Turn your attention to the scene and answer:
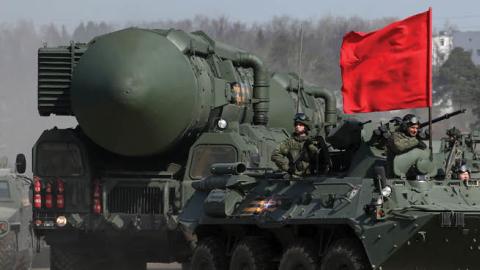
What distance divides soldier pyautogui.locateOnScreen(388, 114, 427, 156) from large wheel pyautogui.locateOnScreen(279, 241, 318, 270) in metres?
1.49

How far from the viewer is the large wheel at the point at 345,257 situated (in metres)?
16.3

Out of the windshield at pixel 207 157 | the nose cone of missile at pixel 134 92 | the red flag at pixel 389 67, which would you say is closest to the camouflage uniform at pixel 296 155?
the red flag at pixel 389 67

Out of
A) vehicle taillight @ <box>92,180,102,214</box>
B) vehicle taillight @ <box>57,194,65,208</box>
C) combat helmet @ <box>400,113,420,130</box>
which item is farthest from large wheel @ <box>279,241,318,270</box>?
vehicle taillight @ <box>57,194,65,208</box>

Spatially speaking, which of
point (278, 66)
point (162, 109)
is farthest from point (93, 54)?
point (278, 66)

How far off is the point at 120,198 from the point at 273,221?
244 inches

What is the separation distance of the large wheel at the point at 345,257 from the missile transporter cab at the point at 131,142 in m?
5.77

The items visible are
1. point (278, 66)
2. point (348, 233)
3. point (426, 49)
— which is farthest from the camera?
point (278, 66)

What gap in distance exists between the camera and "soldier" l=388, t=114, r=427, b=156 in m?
17.4

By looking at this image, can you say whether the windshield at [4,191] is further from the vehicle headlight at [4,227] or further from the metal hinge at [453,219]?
the metal hinge at [453,219]

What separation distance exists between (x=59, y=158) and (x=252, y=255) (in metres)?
6.25

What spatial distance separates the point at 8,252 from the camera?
26.9 metres

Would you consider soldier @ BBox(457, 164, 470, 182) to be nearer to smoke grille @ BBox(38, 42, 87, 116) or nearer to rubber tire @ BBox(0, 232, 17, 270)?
smoke grille @ BBox(38, 42, 87, 116)

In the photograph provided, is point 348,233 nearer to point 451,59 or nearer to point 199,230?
point 199,230

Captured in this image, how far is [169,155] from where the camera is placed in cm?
2414
